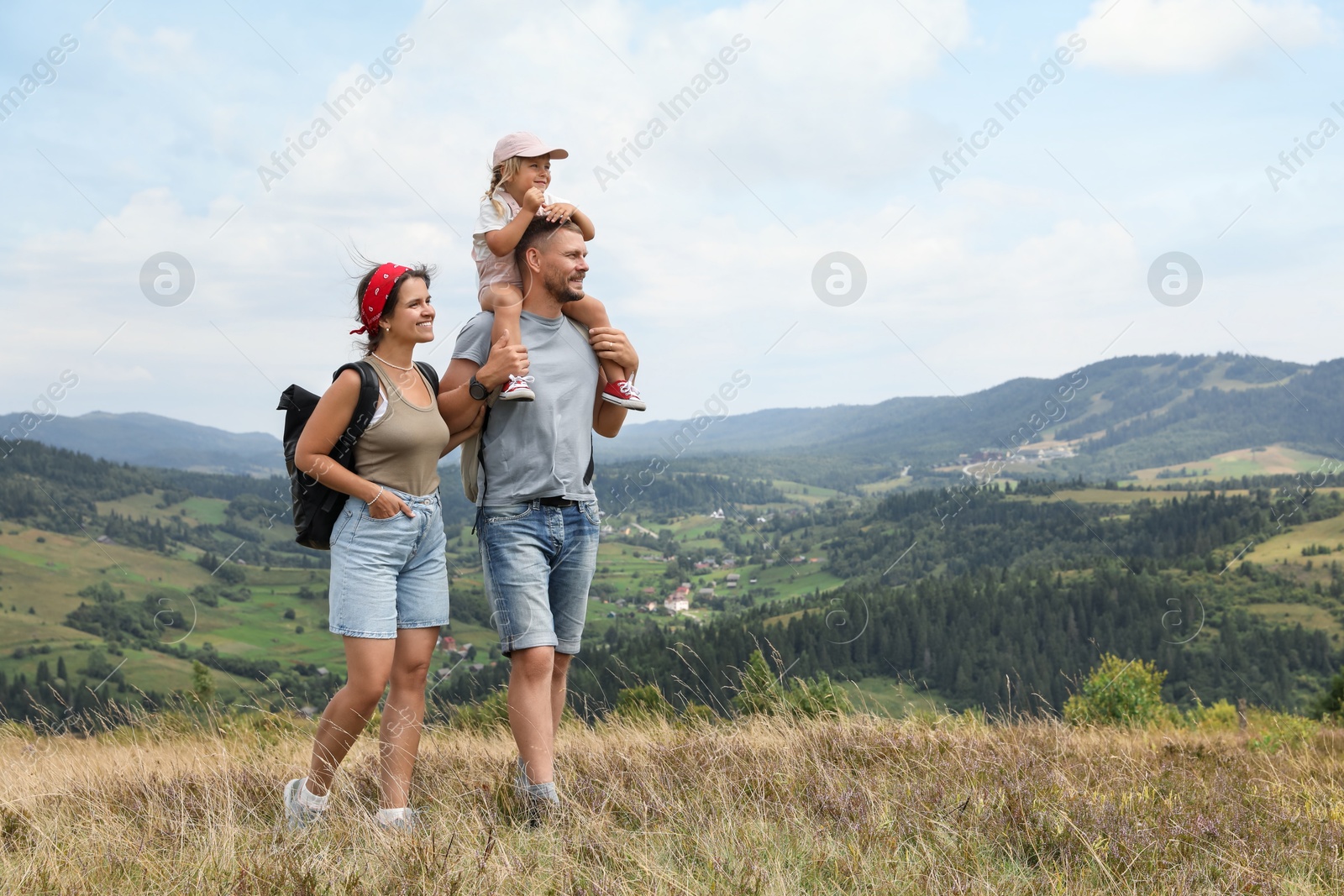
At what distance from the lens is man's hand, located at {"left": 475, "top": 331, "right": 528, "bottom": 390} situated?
3352mm

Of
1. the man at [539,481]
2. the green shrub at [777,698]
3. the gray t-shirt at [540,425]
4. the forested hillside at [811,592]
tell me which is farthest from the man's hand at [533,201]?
the forested hillside at [811,592]

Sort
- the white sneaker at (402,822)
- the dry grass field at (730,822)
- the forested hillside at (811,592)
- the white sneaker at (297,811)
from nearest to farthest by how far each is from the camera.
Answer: the dry grass field at (730,822), the white sneaker at (402,822), the white sneaker at (297,811), the forested hillside at (811,592)

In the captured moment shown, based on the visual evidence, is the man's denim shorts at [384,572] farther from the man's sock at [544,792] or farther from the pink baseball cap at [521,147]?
the pink baseball cap at [521,147]

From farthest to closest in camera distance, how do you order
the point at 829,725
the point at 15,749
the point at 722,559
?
the point at 722,559
the point at 15,749
the point at 829,725

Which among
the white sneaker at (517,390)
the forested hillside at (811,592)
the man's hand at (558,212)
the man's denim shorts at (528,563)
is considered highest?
the man's hand at (558,212)

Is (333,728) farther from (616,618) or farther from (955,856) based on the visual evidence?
(616,618)

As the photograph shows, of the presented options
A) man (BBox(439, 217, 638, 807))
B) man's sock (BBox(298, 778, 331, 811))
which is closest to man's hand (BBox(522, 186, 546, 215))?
man (BBox(439, 217, 638, 807))

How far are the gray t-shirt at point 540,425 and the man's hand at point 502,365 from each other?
127mm

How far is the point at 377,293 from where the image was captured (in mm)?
3420

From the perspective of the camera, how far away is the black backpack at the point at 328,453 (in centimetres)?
327

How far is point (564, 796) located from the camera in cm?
350

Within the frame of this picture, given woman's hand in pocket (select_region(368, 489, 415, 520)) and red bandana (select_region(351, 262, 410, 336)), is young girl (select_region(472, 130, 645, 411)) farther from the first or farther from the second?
woman's hand in pocket (select_region(368, 489, 415, 520))

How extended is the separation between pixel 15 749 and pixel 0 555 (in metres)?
169

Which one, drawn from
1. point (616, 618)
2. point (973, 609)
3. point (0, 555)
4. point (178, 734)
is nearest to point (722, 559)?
point (616, 618)
